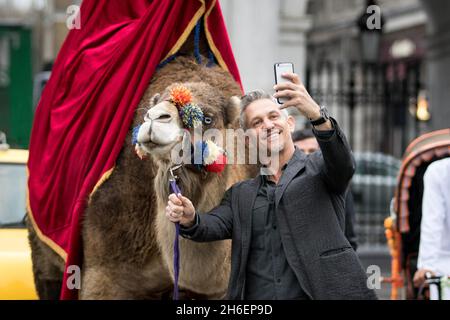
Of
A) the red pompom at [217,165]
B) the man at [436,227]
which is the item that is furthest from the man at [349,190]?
the red pompom at [217,165]

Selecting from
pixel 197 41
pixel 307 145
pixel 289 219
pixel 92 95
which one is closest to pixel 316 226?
pixel 289 219

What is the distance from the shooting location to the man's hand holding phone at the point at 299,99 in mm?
4141

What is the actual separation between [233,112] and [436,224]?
138cm

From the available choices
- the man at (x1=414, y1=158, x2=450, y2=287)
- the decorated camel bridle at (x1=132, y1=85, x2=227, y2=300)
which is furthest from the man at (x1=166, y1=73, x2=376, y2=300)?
the man at (x1=414, y1=158, x2=450, y2=287)

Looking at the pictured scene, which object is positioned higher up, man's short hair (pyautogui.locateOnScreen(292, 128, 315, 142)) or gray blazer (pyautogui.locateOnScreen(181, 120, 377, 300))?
man's short hair (pyautogui.locateOnScreen(292, 128, 315, 142))

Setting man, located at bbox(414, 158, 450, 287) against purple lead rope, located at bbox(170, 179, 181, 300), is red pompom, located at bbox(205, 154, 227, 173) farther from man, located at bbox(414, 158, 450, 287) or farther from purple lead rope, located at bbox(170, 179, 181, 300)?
man, located at bbox(414, 158, 450, 287)

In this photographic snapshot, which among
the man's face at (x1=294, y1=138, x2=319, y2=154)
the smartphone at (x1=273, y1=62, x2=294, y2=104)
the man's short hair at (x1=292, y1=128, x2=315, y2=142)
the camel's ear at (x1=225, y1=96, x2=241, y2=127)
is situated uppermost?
the smartphone at (x1=273, y1=62, x2=294, y2=104)

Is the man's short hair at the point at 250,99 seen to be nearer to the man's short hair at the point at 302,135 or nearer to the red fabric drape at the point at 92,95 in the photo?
the red fabric drape at the point at 92,95

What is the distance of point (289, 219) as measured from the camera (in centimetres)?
434

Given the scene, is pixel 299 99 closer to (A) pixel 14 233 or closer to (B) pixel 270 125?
(B) pixel 270 125

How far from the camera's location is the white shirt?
18.8ft

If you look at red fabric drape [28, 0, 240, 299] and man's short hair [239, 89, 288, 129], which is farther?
red fabric drape [28, 0, 240, 299]
